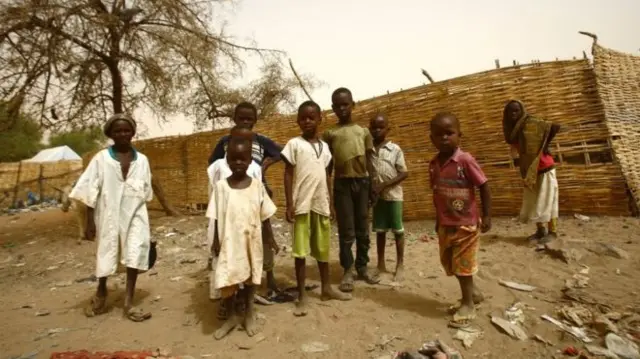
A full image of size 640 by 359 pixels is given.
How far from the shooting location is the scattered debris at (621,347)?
7.23 ft

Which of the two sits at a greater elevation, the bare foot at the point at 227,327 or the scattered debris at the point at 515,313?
the bare foot at the point at 227,327

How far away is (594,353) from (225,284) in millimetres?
2374

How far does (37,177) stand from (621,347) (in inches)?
853

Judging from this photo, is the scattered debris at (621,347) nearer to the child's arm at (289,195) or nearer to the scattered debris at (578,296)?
the scattered debris at (578,296)

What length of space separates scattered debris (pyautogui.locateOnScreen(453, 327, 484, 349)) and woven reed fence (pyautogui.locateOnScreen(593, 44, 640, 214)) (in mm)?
3583

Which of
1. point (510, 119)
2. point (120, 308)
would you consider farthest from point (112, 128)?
point (510, 119)

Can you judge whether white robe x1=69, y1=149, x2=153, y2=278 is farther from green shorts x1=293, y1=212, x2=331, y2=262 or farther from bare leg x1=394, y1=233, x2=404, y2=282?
bare leg x1=394, y1=233, x2=404, y2=282

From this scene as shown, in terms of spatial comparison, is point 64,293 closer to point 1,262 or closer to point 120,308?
point 120,308

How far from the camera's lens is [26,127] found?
7441 mm

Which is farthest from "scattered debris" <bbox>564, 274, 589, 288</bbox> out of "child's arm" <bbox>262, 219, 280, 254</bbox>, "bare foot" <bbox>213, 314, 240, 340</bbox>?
"bare foot" <bbox>213, 314, 240, 340</bbox>

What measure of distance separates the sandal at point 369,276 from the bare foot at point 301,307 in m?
0.74

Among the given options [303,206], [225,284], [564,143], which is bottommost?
[225,284]

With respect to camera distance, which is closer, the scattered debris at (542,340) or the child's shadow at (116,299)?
the scattered debris at (542,340)

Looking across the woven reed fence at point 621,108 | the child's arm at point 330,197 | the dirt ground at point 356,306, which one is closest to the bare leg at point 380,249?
the dirt ground at point 356,306
